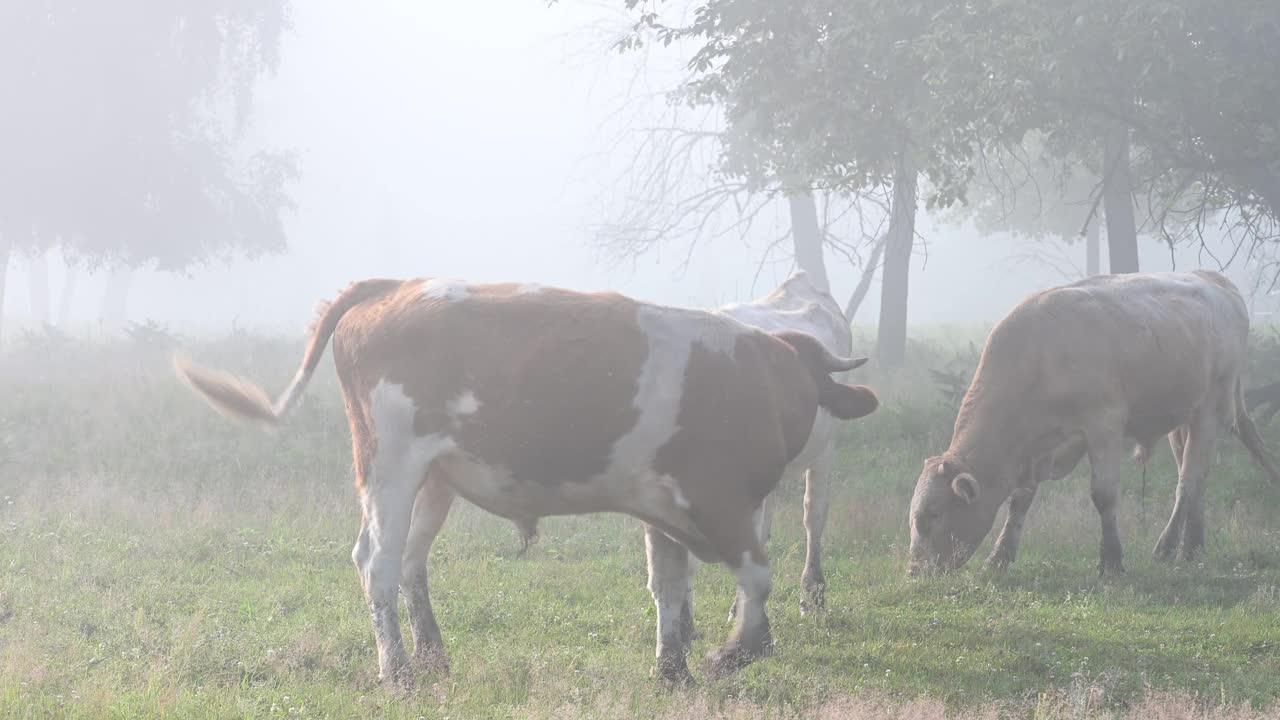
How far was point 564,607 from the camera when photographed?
7348mm

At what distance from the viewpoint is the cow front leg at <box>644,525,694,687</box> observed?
218 inches

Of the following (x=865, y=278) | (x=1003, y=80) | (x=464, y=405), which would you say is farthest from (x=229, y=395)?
(x=865, y=278)

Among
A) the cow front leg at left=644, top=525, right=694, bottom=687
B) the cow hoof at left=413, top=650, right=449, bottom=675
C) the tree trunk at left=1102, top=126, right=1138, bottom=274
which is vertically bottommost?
the cow hoof at left=413, top=650, right=449, bottom=675

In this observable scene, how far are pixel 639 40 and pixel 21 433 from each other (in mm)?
9322

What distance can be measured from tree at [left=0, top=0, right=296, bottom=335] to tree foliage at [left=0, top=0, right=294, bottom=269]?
→ 2 cm

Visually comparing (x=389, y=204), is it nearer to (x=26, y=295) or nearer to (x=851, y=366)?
(x=26, y=295)

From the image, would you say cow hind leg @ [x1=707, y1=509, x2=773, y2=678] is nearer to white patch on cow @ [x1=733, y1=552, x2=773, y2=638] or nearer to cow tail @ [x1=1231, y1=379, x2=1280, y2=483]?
white patch on cow @ [x1=733, y1=552, x2=773, y2=638]

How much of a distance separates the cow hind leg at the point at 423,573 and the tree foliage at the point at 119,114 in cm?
2470

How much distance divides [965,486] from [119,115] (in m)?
25.1

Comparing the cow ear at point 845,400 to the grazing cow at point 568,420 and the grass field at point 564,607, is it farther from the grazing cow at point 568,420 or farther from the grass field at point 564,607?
the grass field at point 564,607

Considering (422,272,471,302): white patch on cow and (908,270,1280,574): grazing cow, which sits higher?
(422,272,471,302): white patch on cow

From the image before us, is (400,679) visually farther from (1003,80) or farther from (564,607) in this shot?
(1003,80)

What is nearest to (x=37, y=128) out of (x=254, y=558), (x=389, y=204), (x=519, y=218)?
(x=254, y=558)

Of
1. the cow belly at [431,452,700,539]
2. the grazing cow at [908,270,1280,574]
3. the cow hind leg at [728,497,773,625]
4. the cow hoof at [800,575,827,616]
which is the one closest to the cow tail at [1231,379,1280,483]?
the grazing cow at [908,270,1280,574]
